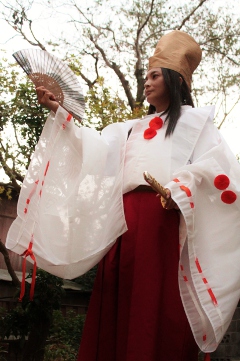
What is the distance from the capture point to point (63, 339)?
6.11 m

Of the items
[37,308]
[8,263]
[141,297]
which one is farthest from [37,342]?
[141,297]

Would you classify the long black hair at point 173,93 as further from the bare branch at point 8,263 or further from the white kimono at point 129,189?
the bare branch at point 8,263

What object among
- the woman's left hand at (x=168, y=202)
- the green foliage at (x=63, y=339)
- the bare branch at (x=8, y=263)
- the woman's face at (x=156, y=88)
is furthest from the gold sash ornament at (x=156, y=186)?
the bare branch at (x=8, y=263)

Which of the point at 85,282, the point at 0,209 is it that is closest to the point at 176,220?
the point at 85,282

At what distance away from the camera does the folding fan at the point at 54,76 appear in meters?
2.56

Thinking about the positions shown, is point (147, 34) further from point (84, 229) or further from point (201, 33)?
point (84, 229)

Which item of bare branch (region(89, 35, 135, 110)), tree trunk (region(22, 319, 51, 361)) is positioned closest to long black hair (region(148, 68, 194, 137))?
tree trunk (region(22, 319, 51, 361))

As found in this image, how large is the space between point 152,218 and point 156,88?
649 millimetres

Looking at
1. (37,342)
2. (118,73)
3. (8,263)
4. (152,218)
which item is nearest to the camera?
(152,218)

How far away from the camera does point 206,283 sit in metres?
2.28

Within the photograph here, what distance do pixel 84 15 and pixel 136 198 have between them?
800 cm

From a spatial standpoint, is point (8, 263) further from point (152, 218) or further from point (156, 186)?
point (156, 186)

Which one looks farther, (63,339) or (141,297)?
(63,339)

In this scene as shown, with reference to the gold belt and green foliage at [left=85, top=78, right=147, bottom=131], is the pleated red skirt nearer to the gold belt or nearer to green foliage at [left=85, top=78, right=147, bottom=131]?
the gold belt
